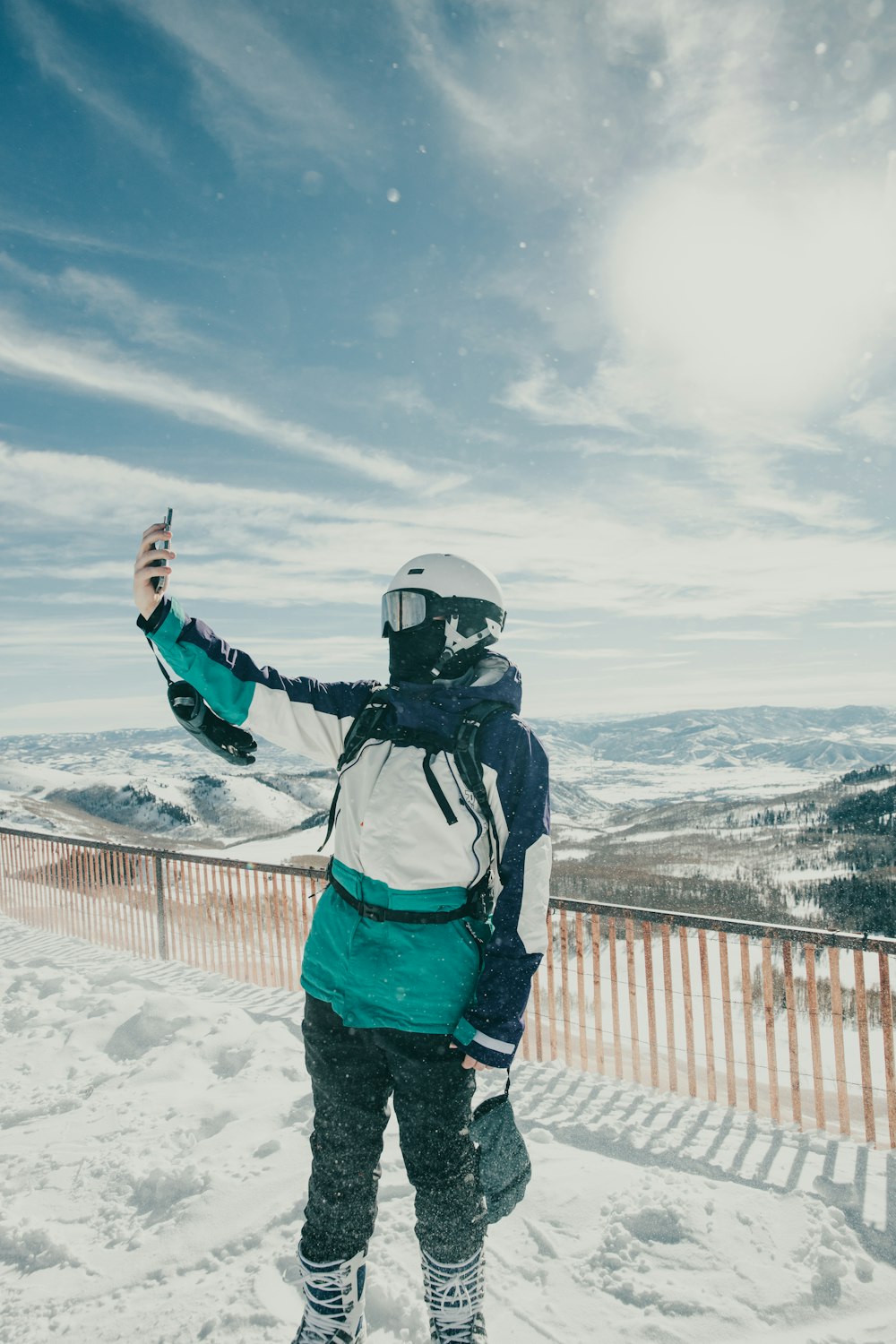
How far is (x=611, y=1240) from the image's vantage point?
10.3 feet

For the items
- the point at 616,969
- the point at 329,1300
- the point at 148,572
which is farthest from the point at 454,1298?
the point at 616,969

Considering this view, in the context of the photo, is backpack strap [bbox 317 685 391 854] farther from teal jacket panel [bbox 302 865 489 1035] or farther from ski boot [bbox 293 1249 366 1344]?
ski boot [bbox 293 1249 366 1344]

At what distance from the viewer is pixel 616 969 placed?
6766mm

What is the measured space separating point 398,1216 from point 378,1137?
1.46 m

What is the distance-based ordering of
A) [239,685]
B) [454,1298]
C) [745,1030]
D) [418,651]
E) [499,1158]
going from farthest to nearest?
[745,1030], [418,651], [239,685], [499,1158], [454,1298]

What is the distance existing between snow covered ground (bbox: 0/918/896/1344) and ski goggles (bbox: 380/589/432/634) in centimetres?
256

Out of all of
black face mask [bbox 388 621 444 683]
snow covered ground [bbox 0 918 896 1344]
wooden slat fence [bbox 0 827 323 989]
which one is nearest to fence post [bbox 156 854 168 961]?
wooden slat fence [bbox 0 827 323 989]

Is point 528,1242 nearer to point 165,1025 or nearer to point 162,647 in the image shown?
point 162,647

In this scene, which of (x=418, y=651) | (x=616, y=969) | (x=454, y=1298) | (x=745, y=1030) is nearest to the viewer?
(x=454, y=1298)

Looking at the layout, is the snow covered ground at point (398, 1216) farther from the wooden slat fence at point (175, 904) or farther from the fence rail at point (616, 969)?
the wooden slat fence at point (175, 904)

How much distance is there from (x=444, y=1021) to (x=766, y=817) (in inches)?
4947

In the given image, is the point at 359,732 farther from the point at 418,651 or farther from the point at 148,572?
the point at 148,572

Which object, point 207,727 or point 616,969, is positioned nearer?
point 207,727

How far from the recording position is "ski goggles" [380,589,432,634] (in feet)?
8.35
